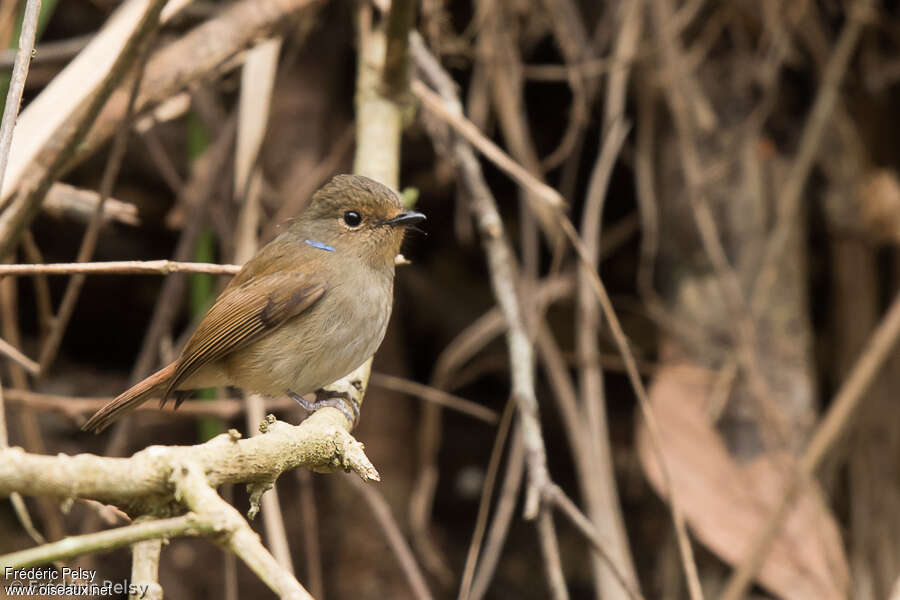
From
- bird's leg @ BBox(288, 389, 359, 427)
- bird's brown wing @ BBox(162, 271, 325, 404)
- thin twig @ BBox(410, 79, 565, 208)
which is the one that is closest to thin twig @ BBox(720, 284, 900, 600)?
thin twig @ BBox(410, 79, 565, 208)

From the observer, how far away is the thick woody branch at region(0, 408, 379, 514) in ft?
3.57

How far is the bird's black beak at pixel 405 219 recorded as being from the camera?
2838 millimetres

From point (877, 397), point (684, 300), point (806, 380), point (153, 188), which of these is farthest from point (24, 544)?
point (877, 397)

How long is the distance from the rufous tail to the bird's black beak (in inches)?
30.1

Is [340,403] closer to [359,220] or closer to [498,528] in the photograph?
[359,220]

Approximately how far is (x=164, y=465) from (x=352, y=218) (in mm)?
1799

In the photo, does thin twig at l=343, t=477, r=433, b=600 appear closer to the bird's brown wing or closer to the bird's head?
the bird's brown wing

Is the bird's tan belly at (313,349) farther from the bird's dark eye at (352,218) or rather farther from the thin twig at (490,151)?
the thin twig at (490,151)

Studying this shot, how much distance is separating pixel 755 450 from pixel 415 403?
1777 millimetres

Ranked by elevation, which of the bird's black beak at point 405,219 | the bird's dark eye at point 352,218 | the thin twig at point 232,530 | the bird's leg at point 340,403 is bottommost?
the bird's leg at point 340,403

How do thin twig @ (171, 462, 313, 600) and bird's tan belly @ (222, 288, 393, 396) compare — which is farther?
bird's tan belly @ (222, 288, 393, 396)

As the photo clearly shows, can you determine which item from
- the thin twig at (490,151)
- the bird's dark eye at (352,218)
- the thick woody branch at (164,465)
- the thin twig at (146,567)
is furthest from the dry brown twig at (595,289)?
the thin twig at (146,567)

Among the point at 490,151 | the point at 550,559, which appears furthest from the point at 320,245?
the point at 550,559

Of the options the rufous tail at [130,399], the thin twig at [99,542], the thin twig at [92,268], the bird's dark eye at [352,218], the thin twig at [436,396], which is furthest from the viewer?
the thin twig at [436,396]
